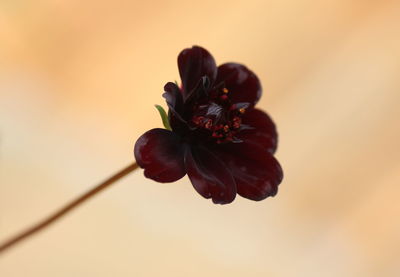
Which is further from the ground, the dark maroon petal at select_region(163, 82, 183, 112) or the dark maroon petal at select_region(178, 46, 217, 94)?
the dark maroon petal at select_region(178, 46, 217, 94)

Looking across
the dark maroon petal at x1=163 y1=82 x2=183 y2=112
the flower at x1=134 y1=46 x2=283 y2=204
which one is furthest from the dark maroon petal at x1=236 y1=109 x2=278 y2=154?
the dark maroon petal at x1=163 y1=82 x2=183 y2=112

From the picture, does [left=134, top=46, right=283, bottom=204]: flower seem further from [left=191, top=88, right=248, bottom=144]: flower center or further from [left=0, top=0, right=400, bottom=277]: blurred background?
[left=0, top=0, right=400, bottom=277]: blurred background

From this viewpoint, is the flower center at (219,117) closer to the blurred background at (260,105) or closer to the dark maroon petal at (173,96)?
the dark maroon petal at (173,96)

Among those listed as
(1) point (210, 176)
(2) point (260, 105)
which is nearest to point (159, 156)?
(1) point (210, 176)

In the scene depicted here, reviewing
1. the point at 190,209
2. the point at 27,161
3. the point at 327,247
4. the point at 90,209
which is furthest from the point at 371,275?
the point at 27,161

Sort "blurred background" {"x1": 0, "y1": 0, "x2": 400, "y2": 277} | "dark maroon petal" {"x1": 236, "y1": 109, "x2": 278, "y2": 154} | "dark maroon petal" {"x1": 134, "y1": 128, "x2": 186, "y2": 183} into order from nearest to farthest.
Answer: "dark maroon petal" {"x1": 134, "y1": 128, "x2": 186, "y2": 183} < "dark maroon petal" {"x1": 236, "y1": 109, "x2": 278, "y2": 154} < "blurred background" {"x1": 0, "y1": 0, "x2": 400, "y2": 277}

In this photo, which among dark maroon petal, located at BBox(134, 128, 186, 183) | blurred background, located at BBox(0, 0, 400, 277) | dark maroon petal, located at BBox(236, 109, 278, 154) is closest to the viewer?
dark maroon petal, located at BBox(134, 128, 186, 183)

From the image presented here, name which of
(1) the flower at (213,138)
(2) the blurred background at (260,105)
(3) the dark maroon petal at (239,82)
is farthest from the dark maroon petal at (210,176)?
(2) the blurred background at (260,105)

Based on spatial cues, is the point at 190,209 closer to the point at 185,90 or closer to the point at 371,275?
the point at 371,275
